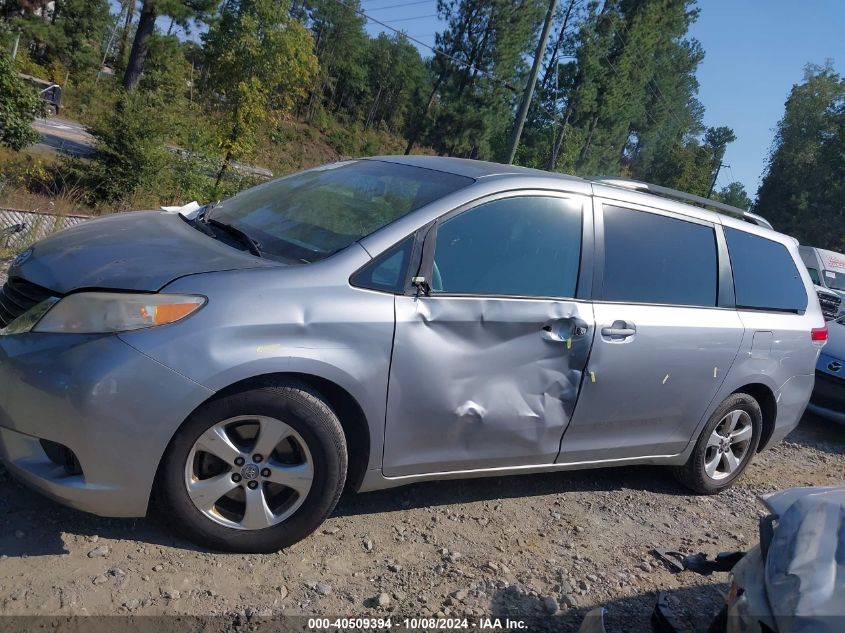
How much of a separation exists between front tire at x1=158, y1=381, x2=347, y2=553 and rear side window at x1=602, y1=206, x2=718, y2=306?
1.73 metres

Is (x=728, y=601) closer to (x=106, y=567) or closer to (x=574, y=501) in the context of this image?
(x=574, y=501)

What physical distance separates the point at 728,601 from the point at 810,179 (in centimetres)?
5473

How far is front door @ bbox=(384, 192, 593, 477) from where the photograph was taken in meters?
3.14

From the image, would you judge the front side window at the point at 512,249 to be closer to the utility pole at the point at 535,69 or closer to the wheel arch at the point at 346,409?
the wheel arch at the point at 346,409

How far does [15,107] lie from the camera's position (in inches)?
506

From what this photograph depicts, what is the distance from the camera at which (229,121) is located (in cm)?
1666

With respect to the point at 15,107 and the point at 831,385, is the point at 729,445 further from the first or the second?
the point at 15,107

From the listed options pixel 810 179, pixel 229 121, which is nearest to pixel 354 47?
pixel 810 179

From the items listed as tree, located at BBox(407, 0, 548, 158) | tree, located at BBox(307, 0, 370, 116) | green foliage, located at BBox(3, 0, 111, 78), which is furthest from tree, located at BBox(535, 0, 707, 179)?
green foliage, located at BBox(3, 0, 111, 78)

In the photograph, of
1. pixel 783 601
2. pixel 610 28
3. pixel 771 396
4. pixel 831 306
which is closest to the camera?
pixel 783 601

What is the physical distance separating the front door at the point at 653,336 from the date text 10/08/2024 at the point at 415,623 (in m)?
1.06

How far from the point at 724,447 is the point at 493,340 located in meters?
2.25

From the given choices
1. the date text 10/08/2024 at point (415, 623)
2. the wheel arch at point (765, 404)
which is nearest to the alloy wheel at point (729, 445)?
the wheel arch at point (765, 404)

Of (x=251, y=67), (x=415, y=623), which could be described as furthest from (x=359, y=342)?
(x=251, y=67)
